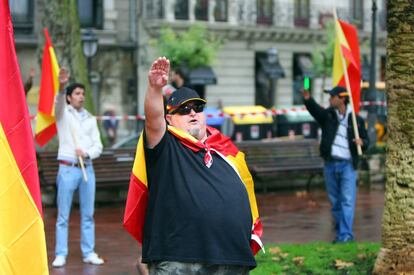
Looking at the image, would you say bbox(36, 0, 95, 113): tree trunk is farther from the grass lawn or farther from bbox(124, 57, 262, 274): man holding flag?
bbox(124, 57, 262, 274): man holding flag

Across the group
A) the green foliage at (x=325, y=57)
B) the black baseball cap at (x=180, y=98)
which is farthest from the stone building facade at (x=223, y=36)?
the black baseball cap at (x=180, y=98)

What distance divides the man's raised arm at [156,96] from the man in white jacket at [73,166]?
410 cm

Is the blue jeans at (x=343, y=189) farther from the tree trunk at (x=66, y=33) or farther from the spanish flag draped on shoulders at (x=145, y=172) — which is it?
the tree trunk at (x=66, y=33)

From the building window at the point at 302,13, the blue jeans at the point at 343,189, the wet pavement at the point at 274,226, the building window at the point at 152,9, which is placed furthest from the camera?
the building window at the point at 302,13

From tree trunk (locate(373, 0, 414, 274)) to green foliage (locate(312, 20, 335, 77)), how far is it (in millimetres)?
29035

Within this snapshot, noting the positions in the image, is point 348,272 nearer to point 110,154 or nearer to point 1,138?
point 1,138

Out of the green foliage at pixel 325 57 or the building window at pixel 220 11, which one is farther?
the building window at pixel 220 11

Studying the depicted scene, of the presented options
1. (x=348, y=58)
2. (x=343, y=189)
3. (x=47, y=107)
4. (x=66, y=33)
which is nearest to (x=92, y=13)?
(x=66, y=33)

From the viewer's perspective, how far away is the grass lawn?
7.92m

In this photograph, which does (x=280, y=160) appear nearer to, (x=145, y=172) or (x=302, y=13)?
(x=145, y=172)


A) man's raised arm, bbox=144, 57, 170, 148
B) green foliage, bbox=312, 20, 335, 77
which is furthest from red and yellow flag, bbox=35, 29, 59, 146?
green foliage, bbox=312, 20, 335, 77

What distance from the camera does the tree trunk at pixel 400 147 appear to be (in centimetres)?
745

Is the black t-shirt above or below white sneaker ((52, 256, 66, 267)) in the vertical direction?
above

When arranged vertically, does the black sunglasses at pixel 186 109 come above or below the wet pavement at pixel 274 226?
above
